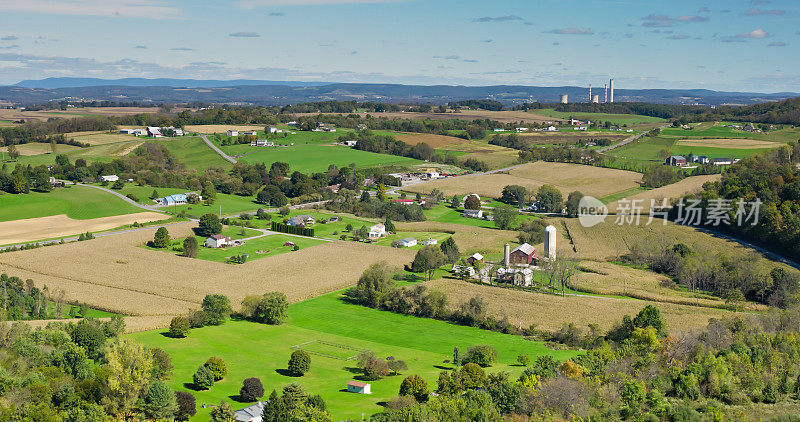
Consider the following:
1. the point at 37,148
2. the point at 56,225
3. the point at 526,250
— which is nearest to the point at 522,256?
the point at 526,250

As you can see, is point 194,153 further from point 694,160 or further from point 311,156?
point 694,160

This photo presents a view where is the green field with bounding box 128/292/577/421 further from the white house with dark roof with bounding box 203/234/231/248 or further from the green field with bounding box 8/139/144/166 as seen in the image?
the green field with bounding box 8/139/144/166

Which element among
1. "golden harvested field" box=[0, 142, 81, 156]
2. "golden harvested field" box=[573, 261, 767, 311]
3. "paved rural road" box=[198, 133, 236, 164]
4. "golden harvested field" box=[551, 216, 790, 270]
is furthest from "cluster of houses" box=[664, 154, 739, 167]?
"golden harvested field" box=[0, 142, 81, 156]

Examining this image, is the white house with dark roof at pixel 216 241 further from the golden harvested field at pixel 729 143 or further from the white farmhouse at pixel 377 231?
the golden harvested field at pixel 729 143

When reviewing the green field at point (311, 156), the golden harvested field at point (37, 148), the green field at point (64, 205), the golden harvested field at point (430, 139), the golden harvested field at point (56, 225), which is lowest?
the golden harvested field at point (56, 225)

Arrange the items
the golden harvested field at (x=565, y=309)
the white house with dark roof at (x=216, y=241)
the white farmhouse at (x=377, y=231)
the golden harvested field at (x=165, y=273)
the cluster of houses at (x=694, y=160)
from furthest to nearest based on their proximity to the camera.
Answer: the cluster of houses at (x=694, y=160) < the white farmhouse at (x=377, y=231) < the white house with dark roof at (x=216, y=241) < the golden harvested field at (x=165, y=273) < the golden harvested field at (x=565, y=309)

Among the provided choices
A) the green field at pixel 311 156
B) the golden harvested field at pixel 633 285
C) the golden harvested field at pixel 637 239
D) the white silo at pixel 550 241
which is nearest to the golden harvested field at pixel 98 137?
the green field at pixel 311 156
